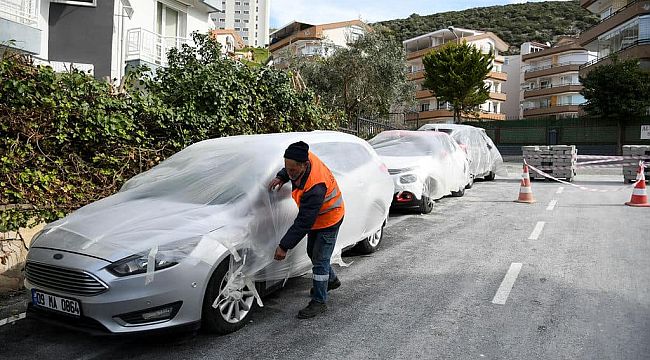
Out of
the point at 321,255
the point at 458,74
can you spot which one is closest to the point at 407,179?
the point at 321,255

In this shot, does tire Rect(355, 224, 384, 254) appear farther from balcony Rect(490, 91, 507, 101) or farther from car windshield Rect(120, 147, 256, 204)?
balcony Rect(490, 91, 507, 101)

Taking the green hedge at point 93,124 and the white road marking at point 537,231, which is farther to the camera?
the white road marking at point 537,231

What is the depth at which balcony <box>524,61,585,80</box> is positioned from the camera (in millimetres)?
60562

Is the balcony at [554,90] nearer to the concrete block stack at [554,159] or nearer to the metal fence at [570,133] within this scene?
the metal fence at [570,133]

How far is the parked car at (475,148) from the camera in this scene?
49.0 ft

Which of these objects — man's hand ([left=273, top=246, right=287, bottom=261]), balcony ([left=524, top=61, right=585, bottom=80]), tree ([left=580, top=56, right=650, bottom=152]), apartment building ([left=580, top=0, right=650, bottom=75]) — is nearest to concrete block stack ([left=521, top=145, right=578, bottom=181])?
man's hand ([left=273, top=246, right=287, bottom=261])

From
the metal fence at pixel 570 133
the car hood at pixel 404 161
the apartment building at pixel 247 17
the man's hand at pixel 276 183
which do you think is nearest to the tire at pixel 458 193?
the car hood at pixel 404 161

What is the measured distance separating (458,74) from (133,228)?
43.8 m

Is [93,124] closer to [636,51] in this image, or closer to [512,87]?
[636,51]

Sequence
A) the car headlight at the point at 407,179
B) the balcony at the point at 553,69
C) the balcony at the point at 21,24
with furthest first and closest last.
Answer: the balcony at the point at 553,69
the balcony at the point at 21,24
the car headlight at the point at 407,179

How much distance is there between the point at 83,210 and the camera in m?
4.73

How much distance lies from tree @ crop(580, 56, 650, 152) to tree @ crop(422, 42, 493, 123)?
467 inches

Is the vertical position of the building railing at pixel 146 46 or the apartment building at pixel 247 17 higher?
the apartment building at pixel 247 17

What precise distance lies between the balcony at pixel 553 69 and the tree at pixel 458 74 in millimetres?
19299
